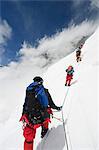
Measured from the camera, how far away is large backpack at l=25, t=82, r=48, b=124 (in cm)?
573

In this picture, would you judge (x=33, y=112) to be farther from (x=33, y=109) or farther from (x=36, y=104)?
(x=36, y=104)

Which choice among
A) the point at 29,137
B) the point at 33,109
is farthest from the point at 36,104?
the point at 29,137

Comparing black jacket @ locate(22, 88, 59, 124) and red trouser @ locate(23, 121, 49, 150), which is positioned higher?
black jacket @ locate(22, 88, 59, 124)

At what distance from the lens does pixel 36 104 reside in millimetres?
5746

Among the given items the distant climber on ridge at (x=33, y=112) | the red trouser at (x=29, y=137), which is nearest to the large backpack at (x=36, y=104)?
the distant climber on ridge at (x=33, y=112)

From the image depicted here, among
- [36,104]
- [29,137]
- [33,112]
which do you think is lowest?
[29,137]

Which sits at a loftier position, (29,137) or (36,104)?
(36,104)

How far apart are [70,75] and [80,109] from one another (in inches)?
226

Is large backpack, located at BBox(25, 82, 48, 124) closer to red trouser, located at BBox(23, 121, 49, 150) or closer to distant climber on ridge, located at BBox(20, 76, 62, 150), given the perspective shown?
distant climber on ridge, located at BBox(20, 76, 62, 150)

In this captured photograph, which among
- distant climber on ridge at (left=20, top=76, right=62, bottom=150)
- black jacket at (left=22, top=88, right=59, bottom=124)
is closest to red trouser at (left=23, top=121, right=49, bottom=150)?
distant climber on ridge at (left=20, top=76, right=62, bottom=150)

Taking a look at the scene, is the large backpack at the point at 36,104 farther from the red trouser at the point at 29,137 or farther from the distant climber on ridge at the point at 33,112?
the red trouser at the point at 29,137

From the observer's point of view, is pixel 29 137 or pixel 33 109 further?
pixel 33 109

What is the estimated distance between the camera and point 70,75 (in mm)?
13258

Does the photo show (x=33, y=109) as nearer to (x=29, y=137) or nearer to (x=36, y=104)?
(x=36, y=104)
